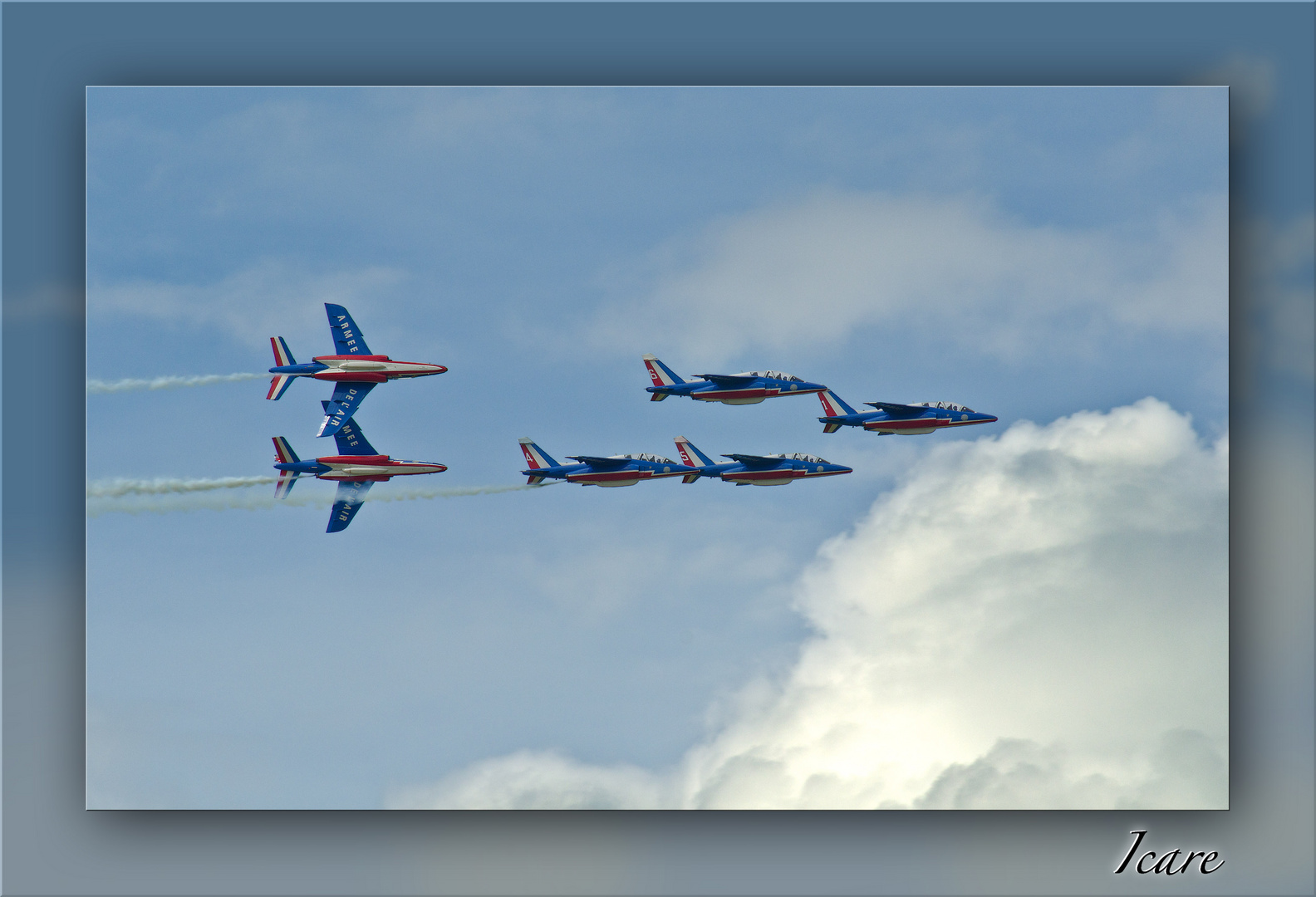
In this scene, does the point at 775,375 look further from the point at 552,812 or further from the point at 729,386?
the point at 552,812

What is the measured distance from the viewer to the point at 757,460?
38.8ft

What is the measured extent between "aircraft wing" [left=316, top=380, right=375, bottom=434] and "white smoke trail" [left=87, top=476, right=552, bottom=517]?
0.60 m

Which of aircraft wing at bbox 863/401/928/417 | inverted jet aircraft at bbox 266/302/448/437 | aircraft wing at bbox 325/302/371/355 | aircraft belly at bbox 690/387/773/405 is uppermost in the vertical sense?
aircraft wing at bbox 325/302/371/355

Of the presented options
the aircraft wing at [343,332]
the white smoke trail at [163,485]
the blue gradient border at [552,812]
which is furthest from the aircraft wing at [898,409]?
the white smoke trail at [163,485]

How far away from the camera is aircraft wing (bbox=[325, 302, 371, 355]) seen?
11.7 meters

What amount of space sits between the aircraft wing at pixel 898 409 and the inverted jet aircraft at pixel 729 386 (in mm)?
563

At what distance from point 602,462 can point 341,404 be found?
256 cm

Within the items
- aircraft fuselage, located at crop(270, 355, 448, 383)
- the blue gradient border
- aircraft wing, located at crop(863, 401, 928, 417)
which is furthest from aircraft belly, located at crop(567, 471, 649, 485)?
the blue gradient border

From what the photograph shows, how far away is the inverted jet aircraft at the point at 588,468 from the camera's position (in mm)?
11641

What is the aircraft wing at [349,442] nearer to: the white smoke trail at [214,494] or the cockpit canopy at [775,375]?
the white smoke trail at [214,494]

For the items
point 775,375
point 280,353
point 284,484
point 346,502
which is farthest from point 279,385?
point 775,375

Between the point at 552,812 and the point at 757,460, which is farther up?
the point at 757,460

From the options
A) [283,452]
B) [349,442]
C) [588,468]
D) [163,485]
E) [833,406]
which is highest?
[833,406]

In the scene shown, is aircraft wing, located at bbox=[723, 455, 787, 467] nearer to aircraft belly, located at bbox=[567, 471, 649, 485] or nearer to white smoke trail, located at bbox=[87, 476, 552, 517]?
aircraft belly, located at bbox=[567, 471, 649, 485]
